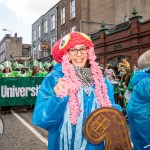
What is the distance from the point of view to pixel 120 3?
3091 centimetres

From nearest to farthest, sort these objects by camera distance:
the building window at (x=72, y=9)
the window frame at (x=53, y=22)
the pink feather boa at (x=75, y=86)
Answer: the pink feather boa at (x=75, y=86) → the building window at (x=72, y=9) → the window frame at (x=53, y=22)

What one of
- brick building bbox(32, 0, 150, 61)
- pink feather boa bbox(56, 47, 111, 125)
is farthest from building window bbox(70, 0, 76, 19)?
pink feather boa bbox(56, 47, 111, 125)

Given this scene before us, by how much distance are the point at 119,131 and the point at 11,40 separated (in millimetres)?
61582

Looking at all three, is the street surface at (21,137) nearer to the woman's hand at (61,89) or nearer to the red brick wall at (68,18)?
the woman's hand at (61,89)

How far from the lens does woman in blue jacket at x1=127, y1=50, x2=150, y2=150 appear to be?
11.4ft

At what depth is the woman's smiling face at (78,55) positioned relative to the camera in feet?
9.80

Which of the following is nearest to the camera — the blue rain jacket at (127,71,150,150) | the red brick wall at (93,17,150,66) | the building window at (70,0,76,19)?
the blue rain jacket at (127,71,150,150)

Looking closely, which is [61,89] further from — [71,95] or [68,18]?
[68,18]

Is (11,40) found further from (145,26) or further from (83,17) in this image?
(145,26)

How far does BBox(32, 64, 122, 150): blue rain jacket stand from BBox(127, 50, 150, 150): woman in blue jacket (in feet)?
2.71

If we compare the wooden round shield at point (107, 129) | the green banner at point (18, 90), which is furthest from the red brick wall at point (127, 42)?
the wooden round shield at point (107, 129)

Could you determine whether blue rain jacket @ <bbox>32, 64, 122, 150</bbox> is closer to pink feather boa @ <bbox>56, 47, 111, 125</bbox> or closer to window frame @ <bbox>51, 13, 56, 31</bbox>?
pink feather boa @ <bbox>56, 47, 111, 125</bbox>

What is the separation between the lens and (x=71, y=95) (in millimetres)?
2789

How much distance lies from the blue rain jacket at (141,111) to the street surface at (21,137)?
2.81 meters
